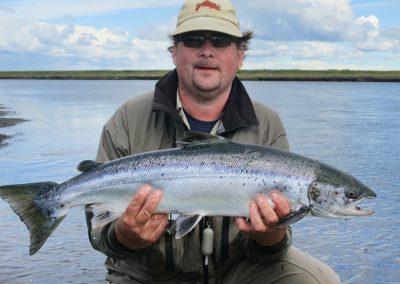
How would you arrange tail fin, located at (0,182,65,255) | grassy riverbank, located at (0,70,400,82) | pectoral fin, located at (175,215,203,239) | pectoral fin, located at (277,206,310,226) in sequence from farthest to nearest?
grassy riverbank, located at (0,70,400,82), tail fin, located at (0,182,65,255), pectoral fin, located at (175,215,203,239), pectoral fin, located at (277,206,310,226)

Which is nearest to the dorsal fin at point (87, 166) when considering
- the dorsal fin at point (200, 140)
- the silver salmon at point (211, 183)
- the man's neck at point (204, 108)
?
the silver salmon at point (211, 183)

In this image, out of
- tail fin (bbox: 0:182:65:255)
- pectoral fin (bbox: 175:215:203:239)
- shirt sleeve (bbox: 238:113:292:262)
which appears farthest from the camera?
shirt sleeve (bbox: 238:113:292:262)

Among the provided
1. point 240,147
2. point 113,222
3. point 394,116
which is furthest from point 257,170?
point 394,116

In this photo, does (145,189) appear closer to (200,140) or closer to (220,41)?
(200,140)

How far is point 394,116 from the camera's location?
107ft

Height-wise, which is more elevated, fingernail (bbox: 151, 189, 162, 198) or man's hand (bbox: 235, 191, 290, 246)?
fingernail (bbox: 151, 189, 162, 198)

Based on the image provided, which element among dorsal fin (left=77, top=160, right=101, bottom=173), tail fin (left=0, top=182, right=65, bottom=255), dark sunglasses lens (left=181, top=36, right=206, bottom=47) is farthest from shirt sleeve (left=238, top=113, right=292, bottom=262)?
tail fin (left=0, top=182, right=65, bottom=255)

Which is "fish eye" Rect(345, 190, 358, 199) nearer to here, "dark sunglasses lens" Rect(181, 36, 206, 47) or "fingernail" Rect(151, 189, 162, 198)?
"fingernail" Rect(151, 189, 162, 198)

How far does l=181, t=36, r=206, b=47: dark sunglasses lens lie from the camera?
4949mm

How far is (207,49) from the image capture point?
16.2 ft

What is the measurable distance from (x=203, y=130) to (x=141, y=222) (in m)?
1.07

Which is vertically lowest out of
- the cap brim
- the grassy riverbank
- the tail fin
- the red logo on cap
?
the grassy riverbank

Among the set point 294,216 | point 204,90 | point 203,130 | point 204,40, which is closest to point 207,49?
point 204,40

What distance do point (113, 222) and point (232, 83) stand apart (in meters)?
1.54
